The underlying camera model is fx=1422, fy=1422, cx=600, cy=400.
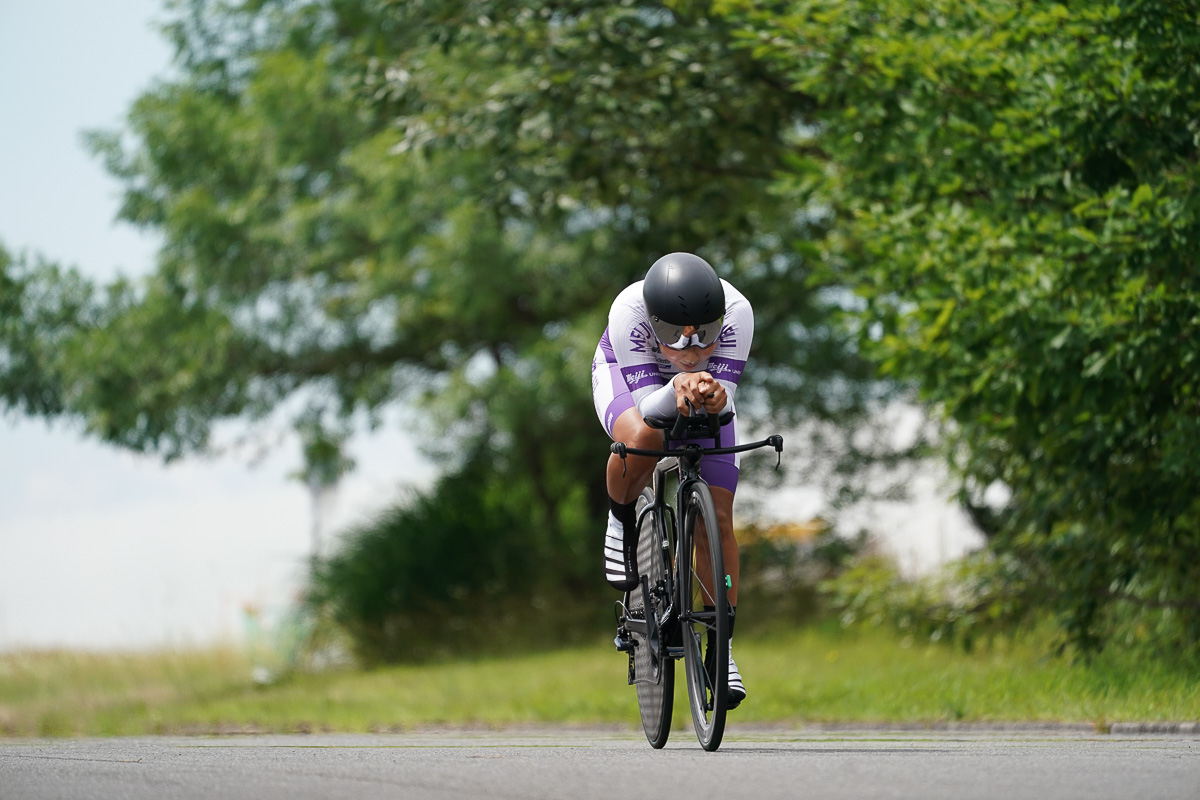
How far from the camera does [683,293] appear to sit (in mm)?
5672

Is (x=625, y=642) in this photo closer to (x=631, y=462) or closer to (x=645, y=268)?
(x=631, y=462)

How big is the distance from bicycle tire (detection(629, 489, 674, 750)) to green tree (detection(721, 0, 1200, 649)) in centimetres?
321

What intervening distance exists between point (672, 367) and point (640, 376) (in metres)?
0.18

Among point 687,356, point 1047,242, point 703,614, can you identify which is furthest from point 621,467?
point 1047,242

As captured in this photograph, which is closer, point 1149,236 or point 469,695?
point 1149,236

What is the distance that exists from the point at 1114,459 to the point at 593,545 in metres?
10.3

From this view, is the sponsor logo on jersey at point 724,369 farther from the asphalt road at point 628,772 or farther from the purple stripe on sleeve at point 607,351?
the asphalt road at point 628,772

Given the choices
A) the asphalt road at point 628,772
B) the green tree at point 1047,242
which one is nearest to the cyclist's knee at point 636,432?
the asphalt road at point 628,772

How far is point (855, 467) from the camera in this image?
18859 mm

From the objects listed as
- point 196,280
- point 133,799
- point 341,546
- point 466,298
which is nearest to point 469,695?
point 466,298

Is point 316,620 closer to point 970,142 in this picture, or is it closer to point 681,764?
point 970,142

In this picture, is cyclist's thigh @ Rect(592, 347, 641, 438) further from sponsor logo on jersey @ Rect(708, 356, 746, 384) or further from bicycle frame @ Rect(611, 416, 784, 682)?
sponsor logo on jersey @ Rect(708, 356, 746, 384)

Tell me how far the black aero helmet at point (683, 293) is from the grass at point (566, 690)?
12.4 ft

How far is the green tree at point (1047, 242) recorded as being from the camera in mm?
8258
